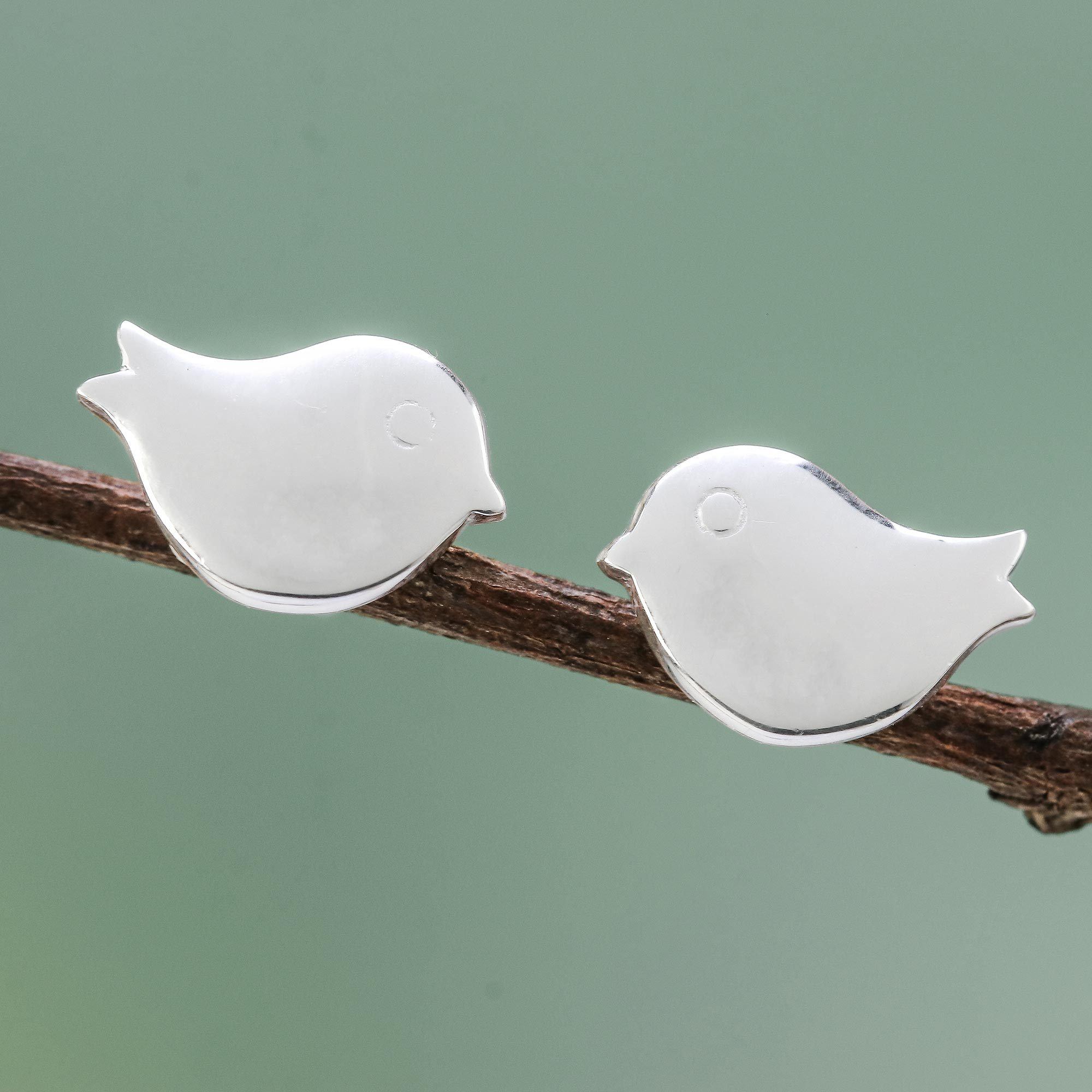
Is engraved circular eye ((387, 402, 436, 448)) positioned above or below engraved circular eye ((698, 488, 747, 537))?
above

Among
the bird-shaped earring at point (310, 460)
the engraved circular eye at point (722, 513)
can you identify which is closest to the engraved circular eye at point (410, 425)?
the bird-shaped earring at point (310, 460)

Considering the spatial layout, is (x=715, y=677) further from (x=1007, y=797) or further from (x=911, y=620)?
(x=1007, y=797)

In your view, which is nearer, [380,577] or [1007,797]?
[380,577]

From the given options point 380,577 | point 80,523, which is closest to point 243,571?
point 380,577

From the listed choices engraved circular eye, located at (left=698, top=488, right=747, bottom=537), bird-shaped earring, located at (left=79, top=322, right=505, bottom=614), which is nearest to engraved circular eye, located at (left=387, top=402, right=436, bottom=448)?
bird-shaped earring, located at (left=79, top=322, right=505, bottom=614)

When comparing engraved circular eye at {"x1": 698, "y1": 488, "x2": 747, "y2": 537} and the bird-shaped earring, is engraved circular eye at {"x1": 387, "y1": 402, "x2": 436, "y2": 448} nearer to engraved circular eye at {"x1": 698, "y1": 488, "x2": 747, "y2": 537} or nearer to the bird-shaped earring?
the bird-shaped earring

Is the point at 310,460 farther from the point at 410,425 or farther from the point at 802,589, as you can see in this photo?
the point at 802,589
